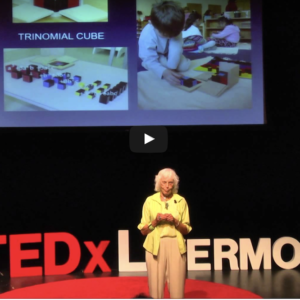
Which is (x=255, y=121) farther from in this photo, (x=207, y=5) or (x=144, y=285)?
(x=144, y=285)

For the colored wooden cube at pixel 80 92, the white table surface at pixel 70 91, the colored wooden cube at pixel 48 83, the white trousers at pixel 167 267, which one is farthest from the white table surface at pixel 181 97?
the white trousers at pixel 167 267

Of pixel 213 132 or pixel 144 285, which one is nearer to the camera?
pixel 144 285

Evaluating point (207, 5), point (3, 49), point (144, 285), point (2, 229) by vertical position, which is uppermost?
point (207, 5)

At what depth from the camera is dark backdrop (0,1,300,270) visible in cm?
624

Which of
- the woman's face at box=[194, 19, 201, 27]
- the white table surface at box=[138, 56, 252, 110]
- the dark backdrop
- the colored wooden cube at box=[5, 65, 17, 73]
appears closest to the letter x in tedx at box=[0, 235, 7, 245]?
the dark backdrop

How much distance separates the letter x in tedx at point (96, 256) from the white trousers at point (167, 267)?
210cm

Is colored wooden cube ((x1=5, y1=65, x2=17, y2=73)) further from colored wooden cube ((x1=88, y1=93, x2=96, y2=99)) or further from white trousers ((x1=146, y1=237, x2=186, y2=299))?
white trousers ((x1=146, y1=237, x2=186, y2=299))

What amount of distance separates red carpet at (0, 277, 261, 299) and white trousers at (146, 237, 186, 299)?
90cm

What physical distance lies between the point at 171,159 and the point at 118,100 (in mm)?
943

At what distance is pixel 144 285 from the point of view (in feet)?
18.5

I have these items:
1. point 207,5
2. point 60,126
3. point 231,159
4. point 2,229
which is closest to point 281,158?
point 231,159

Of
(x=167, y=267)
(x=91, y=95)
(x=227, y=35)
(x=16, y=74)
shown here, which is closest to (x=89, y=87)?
(x=91, y=95)

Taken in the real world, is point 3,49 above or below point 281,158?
above
